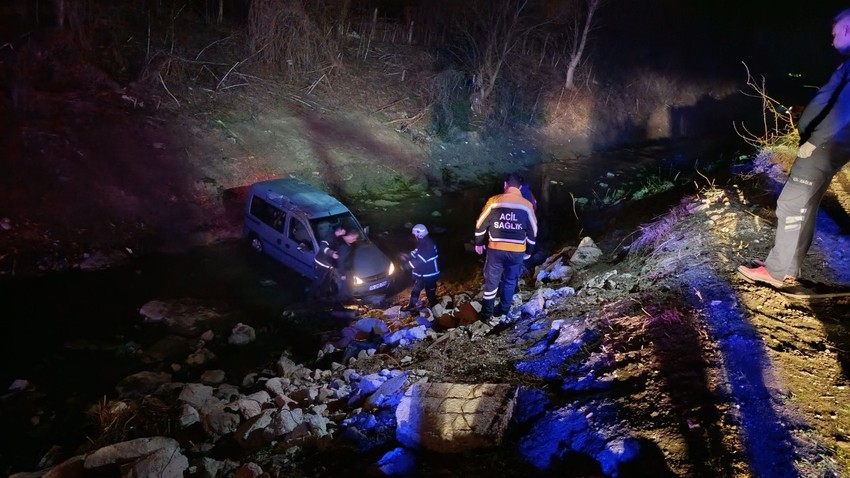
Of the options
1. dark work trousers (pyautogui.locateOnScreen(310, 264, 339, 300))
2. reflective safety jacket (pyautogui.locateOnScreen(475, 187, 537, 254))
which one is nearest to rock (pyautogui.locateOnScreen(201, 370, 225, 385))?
dark work trousers (pyautogui.locateOnScreen(310, 264, 339, 300))

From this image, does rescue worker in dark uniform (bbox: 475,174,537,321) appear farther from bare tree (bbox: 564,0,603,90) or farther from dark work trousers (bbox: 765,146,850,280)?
bare tree (bbox: 564,0,603,90)

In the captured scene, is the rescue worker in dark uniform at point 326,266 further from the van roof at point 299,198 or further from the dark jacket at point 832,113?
the dark jacket at point 832,113

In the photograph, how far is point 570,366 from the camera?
4551mm

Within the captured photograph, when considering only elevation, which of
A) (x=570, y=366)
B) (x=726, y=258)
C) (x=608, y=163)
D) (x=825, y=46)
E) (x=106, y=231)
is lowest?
(x=106, y=231)

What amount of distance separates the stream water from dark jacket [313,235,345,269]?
88 cm

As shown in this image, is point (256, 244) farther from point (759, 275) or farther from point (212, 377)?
point (759, 275)

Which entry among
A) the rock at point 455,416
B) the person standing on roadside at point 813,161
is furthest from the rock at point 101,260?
the person standing on roadside at point 813,161

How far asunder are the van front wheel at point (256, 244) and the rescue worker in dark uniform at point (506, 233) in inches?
223

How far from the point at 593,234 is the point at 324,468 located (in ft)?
29.6

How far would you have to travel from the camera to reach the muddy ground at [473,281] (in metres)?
3.39

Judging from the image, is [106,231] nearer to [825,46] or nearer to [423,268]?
[423,268]

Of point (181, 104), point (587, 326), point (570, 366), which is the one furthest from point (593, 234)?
point (181, 104)

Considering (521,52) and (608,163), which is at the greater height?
(521,52)

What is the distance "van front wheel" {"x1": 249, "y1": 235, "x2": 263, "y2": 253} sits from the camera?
1052cm
